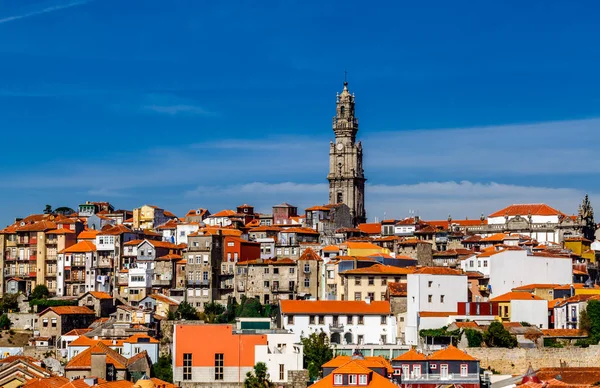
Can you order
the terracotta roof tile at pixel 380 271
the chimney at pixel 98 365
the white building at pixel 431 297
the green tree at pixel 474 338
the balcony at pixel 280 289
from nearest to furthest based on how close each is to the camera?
the green tree at pixel 474 338
the chimney at pixel 98 365
the white building at pixel 431 297
the terracotta roof tile at pixel 380 271
the balcony at pixel 280 289

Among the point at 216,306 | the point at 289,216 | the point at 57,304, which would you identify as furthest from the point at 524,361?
the point at 289,216

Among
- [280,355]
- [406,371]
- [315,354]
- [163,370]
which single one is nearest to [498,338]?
[406,371]

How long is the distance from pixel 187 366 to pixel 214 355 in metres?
1.73

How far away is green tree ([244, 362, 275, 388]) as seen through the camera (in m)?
67.9

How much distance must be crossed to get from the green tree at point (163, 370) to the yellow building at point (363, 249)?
64.8 feet

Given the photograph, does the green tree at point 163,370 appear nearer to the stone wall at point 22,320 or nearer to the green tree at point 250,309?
the green tree at point 250,309

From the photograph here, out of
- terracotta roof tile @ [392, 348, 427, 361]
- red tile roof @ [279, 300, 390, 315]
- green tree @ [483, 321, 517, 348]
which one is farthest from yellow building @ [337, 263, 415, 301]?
terracotta roof tile @ [392, 348, 427, 361]

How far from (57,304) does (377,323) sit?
2655 cm

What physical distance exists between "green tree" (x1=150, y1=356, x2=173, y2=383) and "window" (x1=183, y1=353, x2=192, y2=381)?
1160mm

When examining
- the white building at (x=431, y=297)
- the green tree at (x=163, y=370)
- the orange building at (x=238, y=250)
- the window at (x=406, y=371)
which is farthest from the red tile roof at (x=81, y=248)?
the window at (x=406, y=371)

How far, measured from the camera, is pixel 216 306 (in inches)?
3371

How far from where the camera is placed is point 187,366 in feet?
230

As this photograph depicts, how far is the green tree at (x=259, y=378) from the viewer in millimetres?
67938

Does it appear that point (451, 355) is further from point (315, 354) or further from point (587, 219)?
point (587, 219)
